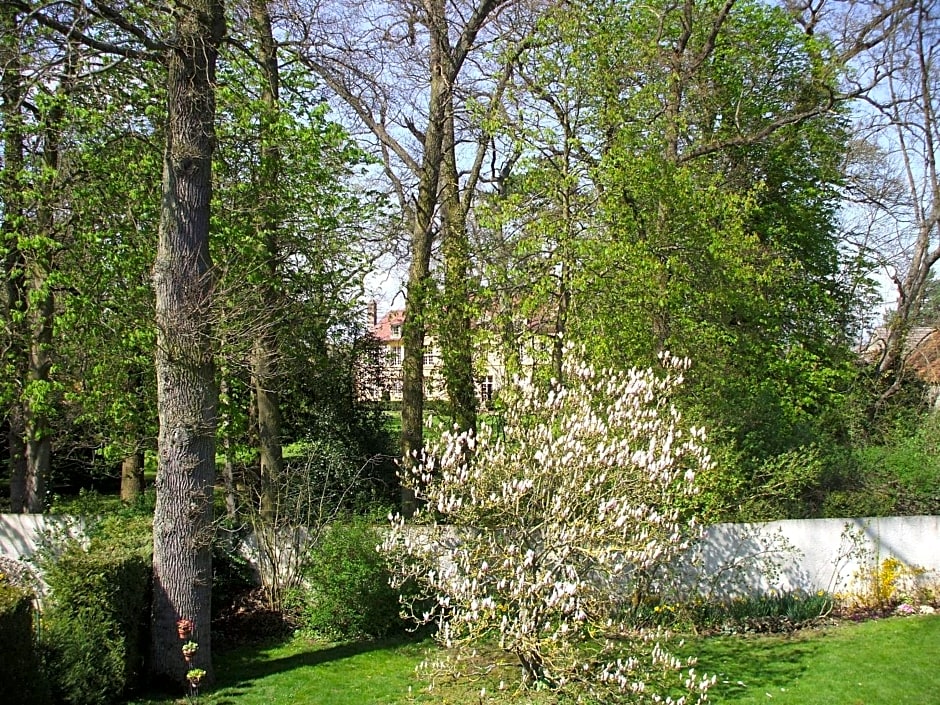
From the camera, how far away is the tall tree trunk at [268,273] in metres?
10.2

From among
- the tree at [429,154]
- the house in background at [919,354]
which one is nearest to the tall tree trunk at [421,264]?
the tree at [429,154]

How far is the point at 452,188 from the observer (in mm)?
13508

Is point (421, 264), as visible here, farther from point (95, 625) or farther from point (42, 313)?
point (95, 625)

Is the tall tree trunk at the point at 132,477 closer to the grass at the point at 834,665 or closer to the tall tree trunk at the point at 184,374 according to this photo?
the tall tree trunk at the point at 184,374

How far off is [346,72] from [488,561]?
770 cm

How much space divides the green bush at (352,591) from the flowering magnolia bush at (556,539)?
1.39 m

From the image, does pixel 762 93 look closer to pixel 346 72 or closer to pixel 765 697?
pixel 346 72

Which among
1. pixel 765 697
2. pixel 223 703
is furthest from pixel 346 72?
pixel 765 697

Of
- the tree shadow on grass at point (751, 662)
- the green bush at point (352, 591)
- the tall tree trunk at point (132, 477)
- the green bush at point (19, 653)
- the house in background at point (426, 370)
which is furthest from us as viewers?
the tall tree trunk at point (132, 477)

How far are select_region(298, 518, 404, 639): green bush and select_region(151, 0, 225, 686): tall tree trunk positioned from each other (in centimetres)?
155

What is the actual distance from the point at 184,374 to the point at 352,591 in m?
3.04

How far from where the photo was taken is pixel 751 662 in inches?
307

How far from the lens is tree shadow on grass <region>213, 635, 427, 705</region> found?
7.41 meters

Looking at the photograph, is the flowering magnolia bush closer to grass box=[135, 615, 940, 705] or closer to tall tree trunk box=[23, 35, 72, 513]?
grass box=[135, 615, 940, 705]
